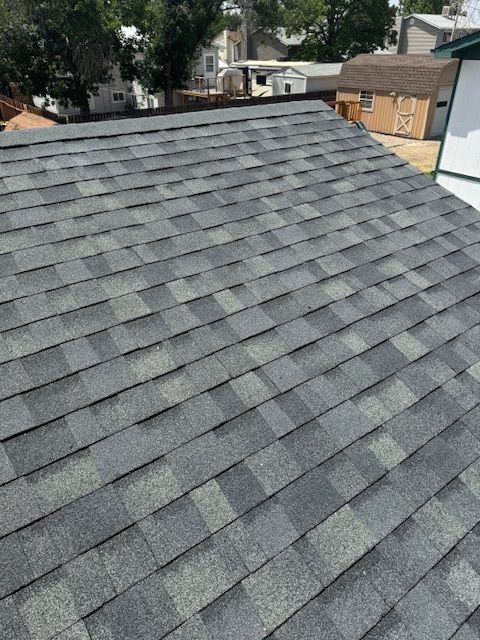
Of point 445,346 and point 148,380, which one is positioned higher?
point 148,380

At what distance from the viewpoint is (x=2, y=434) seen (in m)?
2.44

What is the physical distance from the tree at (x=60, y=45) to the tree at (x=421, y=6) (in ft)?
155

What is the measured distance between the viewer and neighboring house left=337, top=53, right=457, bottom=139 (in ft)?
79.3

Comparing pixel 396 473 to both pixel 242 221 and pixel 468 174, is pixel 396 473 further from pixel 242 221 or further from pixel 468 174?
pixel 468 174

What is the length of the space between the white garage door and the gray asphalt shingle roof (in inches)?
952

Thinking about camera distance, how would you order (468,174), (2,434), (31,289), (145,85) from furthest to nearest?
(145,85)
(468,174)
(31,289)
(2,434)

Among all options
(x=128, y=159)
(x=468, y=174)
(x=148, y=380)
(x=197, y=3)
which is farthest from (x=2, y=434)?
(x=197, y=3)

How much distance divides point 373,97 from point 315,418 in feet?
92.5

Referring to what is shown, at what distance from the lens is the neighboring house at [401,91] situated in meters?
24.2

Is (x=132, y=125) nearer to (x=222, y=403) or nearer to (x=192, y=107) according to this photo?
(x=222, y=403)

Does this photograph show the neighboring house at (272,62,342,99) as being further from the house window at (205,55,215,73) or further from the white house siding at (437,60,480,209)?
the white house siding at (437,60,480,209)

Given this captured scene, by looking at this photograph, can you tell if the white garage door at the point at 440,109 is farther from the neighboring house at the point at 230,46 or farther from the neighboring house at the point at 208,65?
the neighboring house at the point at 230,46

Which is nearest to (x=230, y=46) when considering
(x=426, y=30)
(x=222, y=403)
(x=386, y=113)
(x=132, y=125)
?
(x=426, y=30)

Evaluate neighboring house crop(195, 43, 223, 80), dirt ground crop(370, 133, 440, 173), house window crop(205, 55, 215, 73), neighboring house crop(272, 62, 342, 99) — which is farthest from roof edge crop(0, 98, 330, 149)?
house window crop(205, 55, 215, 73)
